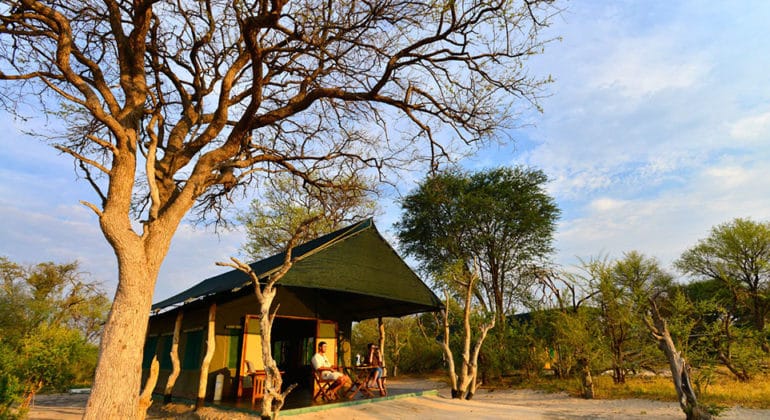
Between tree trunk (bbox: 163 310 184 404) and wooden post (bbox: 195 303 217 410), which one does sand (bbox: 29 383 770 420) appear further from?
tree trunk (bbox: 163 310 184 404)

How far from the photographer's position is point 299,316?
8.83 meters

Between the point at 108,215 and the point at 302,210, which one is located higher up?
the point at 302,210

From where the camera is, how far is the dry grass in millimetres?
7625

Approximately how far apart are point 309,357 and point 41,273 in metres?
20.2

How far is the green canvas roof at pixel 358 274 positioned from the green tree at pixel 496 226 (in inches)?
315

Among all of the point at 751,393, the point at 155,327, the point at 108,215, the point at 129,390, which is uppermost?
the point at 108,215

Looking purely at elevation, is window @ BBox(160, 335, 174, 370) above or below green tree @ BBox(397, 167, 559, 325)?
below

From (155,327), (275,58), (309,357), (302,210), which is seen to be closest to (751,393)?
(309,357)

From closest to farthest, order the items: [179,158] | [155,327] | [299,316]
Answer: [179,158]
[299,316]
[155,327]

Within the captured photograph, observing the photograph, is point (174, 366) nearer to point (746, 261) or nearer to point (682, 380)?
point (682, 380)

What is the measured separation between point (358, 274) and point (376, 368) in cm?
209

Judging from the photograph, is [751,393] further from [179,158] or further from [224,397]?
[179,158]

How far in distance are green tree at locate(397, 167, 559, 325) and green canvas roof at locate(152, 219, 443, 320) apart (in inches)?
315

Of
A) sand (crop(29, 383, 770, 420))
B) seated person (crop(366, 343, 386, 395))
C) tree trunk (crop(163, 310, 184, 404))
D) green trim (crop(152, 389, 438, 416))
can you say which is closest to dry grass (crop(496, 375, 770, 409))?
sand (crop(29, 383, 770, 420))
